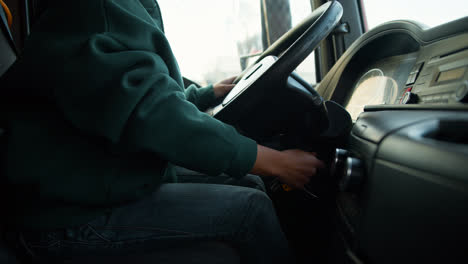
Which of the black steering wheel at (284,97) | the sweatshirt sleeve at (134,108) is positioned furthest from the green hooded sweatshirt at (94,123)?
the black steering wheel at (284,97)

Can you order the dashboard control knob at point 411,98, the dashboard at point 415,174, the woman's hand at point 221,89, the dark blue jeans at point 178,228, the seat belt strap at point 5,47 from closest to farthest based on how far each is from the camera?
the dashboard at point 415,174 → the dark blue jeans at point 178,228 → the dashboard control knob at point 411,98 → the seat belt strap at point 5,47 → the woman's hand at point 221,89

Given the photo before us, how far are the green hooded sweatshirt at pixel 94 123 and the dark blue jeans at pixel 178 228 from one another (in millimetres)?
35

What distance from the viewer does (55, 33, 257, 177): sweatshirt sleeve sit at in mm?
493

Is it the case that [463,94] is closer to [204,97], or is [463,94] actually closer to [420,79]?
[420,79]

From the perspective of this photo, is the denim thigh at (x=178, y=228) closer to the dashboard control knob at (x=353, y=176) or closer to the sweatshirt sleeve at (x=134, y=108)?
the sweatshirt sleeve at (x=134, y=108)

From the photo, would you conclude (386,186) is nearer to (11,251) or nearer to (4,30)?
(11,251)

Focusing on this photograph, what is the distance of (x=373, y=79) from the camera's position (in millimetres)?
1039

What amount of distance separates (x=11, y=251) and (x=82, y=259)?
14cm

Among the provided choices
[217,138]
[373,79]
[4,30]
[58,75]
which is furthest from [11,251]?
[373,79]

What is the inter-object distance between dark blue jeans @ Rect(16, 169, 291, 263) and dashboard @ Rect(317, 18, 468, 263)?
0.56 ft

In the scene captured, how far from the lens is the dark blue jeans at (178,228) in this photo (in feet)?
1.85

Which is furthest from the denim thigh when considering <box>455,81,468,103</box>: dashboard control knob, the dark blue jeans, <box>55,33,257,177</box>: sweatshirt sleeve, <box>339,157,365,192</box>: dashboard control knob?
<box>455,81,468,103</box>: dashboard control knob

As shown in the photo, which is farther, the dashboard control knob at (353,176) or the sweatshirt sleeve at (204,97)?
the sweatshirt sleeve at (204,97)

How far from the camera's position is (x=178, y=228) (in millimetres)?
576
